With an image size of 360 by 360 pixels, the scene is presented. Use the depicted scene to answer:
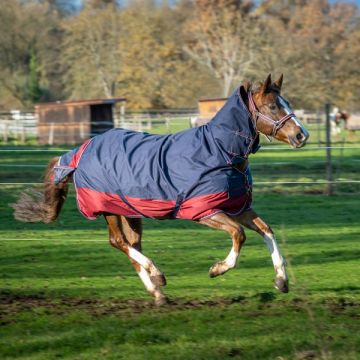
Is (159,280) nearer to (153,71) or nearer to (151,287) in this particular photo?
(151,287)

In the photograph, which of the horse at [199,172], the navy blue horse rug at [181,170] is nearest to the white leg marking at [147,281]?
the horse at [199,172]

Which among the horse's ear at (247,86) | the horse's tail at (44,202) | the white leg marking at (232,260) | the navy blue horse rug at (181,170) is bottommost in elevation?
the white leg marking at (232,260)

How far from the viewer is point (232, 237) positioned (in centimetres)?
734

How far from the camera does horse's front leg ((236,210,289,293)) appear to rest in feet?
23.6

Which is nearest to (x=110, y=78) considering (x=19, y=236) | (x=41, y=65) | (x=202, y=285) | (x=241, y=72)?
(x=41, y=65)

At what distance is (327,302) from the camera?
7.38m

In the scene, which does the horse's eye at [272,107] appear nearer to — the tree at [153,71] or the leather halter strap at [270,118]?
the leather halter strap at [270,118]

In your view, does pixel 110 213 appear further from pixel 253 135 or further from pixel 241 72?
pixel 241 72

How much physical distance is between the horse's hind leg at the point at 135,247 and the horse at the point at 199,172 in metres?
0.01

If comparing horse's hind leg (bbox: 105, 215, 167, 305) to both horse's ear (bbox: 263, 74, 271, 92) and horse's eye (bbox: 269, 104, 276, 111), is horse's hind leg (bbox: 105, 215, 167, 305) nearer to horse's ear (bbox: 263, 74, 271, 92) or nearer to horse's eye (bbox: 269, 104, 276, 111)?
horse's eye (bbox: 269, 104, 276, 111)

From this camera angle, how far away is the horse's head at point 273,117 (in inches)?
295

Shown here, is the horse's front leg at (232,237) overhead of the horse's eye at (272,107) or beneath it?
beneath

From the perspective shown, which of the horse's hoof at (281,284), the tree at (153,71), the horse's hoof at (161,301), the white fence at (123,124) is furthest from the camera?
the tree at (153,71)

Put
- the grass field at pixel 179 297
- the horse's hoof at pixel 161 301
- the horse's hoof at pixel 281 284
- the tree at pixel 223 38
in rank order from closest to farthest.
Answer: the grass field at pixel 179 297 → the horse's hoof at pixel 281 284 → the horse's hoof at pixel 161 301 → the tree at pixel 223 38
